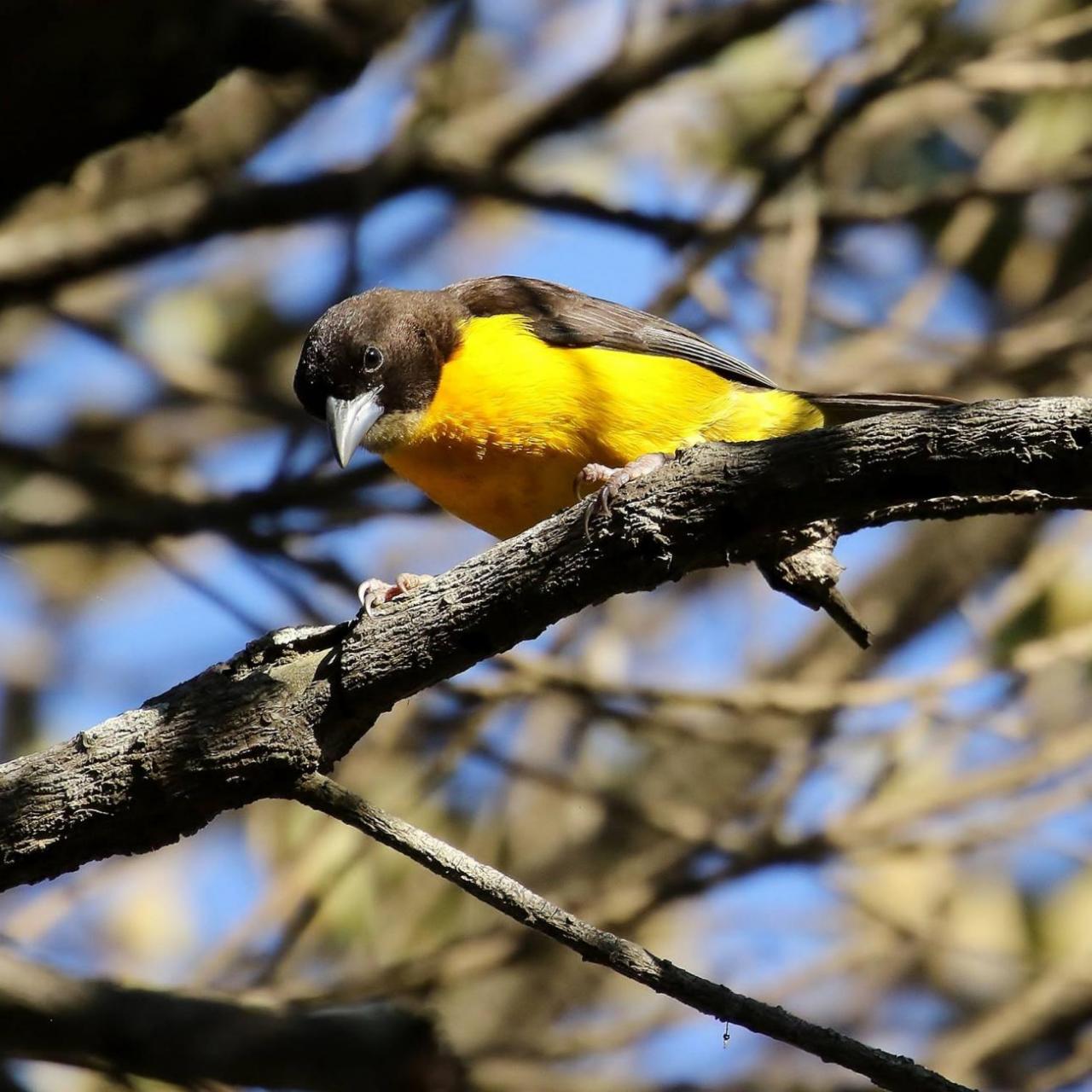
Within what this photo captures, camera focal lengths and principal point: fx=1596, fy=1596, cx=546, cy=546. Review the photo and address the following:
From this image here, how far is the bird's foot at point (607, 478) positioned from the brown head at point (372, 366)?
65cm

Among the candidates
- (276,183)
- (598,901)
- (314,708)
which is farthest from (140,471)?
(314,708)

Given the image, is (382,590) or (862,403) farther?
(862,403)

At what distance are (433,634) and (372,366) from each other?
2092mm

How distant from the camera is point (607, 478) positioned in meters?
4.77

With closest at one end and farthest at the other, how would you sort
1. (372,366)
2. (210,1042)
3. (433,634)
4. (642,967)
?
(642,967) < (433,634) < (210,1042) < (372,366)

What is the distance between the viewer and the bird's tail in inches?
200

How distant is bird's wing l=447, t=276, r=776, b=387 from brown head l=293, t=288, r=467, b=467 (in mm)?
204

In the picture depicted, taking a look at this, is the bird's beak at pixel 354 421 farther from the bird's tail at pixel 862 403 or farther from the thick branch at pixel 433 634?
the thick branch at pixel 433 634

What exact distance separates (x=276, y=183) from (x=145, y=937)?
16.6 feet

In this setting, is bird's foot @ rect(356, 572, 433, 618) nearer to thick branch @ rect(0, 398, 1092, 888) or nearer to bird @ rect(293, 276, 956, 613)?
bird @ rect(293, 276, 956, 613)

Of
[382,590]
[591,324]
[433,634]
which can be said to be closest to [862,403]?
[591,324]

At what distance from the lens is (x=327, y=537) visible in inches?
238

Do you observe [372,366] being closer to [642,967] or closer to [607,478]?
[607,478]

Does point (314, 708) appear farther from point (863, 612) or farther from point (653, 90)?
point (863, 612)
